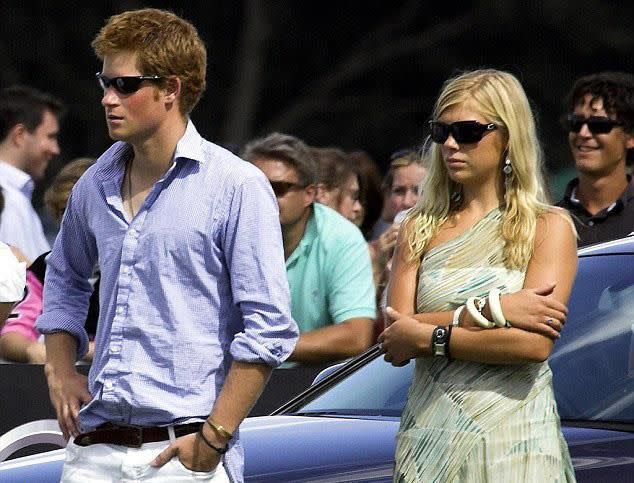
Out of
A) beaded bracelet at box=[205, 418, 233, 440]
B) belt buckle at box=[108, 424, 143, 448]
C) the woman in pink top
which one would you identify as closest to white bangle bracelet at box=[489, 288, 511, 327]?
beaded bracelet at box=[205, 418, 233, 440]

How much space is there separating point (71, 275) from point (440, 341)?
87cm

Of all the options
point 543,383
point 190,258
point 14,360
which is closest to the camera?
point 190,258

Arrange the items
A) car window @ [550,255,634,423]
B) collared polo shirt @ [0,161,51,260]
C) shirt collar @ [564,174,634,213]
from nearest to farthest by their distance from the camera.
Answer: car window @ [550,255,634,423] → shirt collar @ [564,174,634,213] → collared polo shirt @ [0,161,51,260]

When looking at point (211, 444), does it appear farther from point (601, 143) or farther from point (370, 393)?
point (601, 143)

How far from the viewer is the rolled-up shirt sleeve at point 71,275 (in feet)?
12.5

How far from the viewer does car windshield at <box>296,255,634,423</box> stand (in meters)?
4.59

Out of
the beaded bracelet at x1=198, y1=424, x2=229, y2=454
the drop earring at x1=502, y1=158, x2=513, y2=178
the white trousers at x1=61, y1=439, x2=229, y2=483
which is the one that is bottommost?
the white trousers at x1=61, y1=439, x2=229, y2=483

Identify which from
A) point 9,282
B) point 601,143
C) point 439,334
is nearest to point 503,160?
point 439,334

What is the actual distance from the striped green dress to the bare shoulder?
91 millimetres

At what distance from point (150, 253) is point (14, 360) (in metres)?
2.91

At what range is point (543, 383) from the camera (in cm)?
396

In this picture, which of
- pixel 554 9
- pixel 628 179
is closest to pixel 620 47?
pixel 554 9

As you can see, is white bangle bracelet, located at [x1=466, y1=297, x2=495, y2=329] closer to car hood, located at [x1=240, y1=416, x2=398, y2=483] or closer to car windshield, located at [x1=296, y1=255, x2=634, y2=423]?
car hood, located at [x1=240, y1=416, x2=398, y2=483]

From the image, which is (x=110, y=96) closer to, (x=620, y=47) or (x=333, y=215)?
(x=333, y=215)
